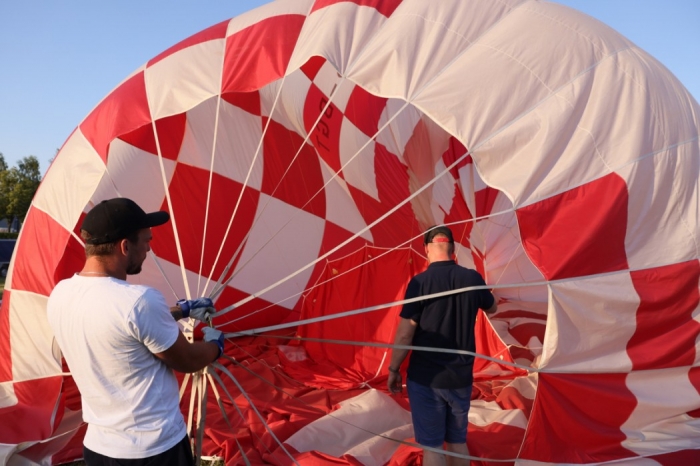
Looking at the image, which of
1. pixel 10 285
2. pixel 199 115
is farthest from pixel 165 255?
pixel 10 285

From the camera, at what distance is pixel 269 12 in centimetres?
300

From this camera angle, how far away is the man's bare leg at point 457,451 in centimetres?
252

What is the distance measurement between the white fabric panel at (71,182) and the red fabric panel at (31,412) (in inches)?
29.5

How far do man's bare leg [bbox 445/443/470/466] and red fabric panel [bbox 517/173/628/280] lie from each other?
2.49 feet

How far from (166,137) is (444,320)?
2.13 m

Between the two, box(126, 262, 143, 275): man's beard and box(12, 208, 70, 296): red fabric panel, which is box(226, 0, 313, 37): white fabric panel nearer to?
box(12, 208, 70, 296): red fabric panel

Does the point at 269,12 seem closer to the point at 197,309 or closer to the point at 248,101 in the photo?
the point at 248,101

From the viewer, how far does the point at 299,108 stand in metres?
3.81

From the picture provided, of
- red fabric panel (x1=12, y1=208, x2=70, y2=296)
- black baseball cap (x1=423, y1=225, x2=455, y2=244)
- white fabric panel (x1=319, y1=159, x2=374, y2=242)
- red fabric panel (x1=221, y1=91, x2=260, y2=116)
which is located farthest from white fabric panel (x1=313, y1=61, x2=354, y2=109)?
red fabric panel (x1=12, y1=208, x2=70, y2=296)

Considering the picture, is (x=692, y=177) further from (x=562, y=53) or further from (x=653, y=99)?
(x=562, y=53)

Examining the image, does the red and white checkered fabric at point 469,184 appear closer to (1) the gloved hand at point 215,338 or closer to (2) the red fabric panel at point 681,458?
(2) the red fabric panel at point 681,458

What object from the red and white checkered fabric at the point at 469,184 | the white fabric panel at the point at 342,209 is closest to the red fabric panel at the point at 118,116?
the red and white checkered fabric at the point at 469,184

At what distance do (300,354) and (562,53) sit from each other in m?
2.82

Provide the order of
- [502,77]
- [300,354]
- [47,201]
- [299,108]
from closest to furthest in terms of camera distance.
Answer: [502,77] < [47,201] < [299,108] < [300,354]
